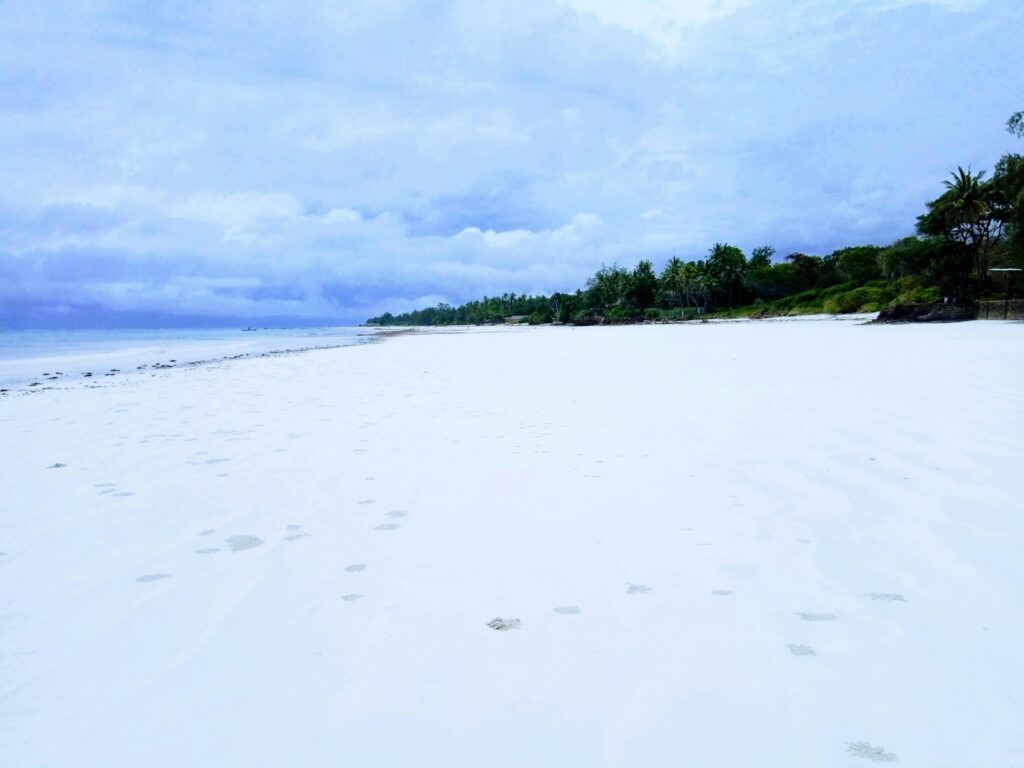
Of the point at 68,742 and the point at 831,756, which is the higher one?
the point at 68,742

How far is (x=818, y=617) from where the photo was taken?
8.56 feet

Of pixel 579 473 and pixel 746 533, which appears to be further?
pixel 579 473

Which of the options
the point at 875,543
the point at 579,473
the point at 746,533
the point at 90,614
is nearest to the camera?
the point at 90,614

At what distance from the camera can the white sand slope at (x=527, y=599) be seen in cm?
196

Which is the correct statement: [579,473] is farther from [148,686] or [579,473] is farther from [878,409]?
[878,409]

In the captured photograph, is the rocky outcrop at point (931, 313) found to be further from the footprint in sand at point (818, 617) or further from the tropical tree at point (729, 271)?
the tropical tree at point (729, 271)

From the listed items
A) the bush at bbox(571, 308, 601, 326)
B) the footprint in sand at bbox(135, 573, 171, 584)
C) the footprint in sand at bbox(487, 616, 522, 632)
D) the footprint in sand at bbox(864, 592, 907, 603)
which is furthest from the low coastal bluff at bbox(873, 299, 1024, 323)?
the bush at bbox(571, 308, 601, 326)

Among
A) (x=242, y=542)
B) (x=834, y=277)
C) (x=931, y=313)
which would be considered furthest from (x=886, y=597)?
(x=834, y=277)

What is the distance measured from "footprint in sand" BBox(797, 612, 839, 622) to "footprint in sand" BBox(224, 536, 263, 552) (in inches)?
113

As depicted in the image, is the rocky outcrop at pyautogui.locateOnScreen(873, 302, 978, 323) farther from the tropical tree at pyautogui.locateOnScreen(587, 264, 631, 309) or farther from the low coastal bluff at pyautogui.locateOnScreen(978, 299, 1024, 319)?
the tropical tree at pyautogui.locateOnScreen(587, 264, 631, 309)

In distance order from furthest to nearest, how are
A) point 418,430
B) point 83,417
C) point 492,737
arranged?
point 83,417
point 418,430
point 492,737

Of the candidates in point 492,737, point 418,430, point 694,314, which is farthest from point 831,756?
point 694,314

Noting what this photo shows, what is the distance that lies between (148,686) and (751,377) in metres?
10.4

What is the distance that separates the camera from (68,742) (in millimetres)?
1969
